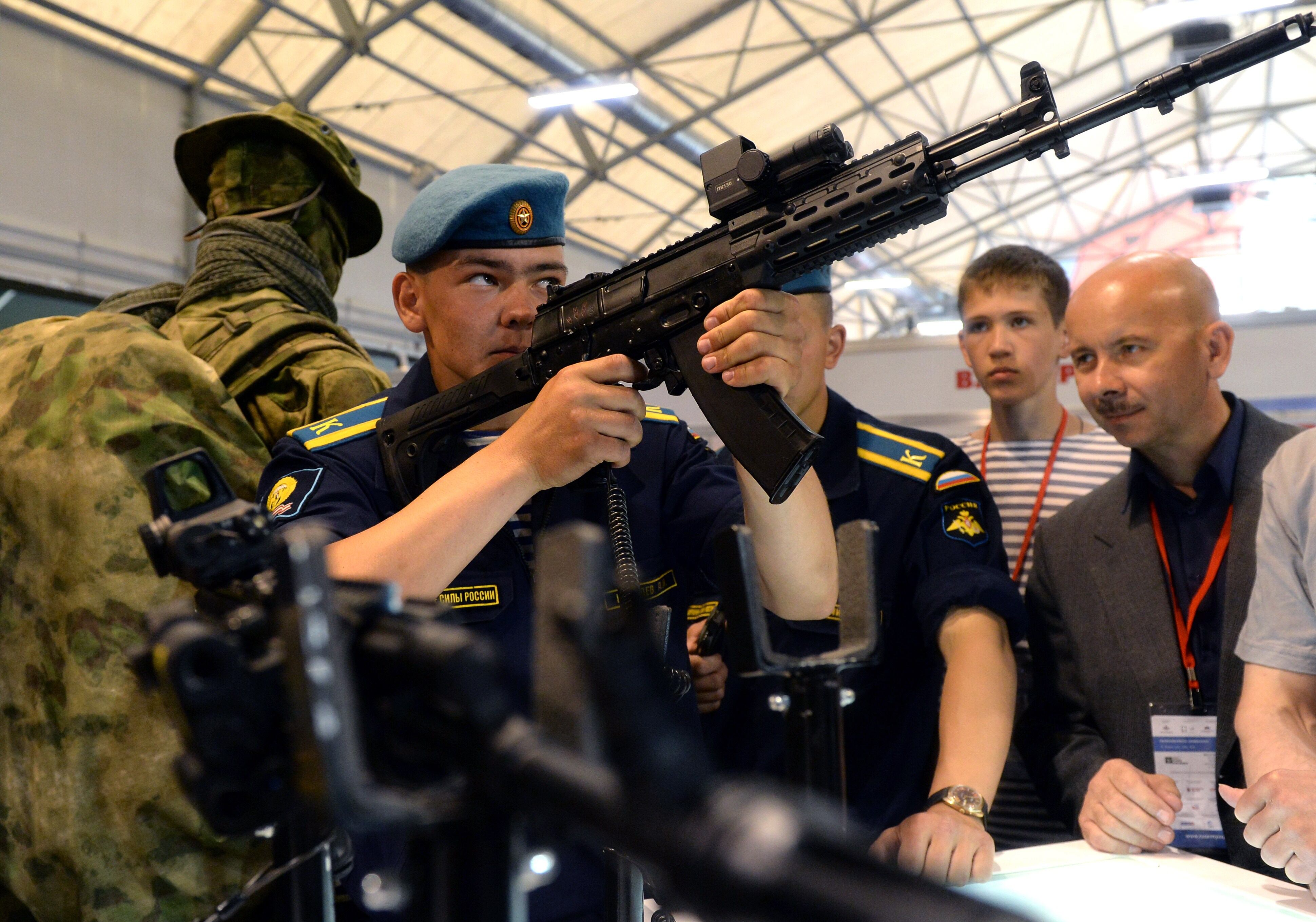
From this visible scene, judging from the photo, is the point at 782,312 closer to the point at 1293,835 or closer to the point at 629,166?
the point at 1293,835

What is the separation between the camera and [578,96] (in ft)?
28.4

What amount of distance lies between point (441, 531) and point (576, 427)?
198 mm

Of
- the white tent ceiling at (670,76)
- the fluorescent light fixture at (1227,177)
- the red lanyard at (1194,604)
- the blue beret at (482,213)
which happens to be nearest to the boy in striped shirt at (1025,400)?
the red lanyard at (1194,604)

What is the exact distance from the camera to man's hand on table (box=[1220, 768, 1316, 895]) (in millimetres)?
1146

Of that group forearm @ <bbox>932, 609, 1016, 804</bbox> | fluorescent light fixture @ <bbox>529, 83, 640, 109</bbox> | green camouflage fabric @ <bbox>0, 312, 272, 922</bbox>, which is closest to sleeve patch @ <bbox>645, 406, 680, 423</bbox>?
forearm @ <bbox>932, 609, 1016, 804</bbox>

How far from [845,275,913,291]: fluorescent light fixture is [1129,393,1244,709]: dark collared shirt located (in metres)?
12.7

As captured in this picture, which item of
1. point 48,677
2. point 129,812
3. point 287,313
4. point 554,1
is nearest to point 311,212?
point 287,313

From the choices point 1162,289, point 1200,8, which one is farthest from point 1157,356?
point 1200,8

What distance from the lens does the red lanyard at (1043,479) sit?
6.91 feet

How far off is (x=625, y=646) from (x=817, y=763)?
0.27 meters

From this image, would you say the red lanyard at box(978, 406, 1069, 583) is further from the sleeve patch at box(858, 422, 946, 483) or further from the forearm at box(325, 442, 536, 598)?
the forearm at box(325, 442, 536, 598)

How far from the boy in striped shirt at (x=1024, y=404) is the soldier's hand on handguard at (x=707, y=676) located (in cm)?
85

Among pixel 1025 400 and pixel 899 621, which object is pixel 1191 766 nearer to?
pixel 899 621

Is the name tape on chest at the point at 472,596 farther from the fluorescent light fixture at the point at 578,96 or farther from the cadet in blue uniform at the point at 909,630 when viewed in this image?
the fluorescent light fixture at the point at 578,96
